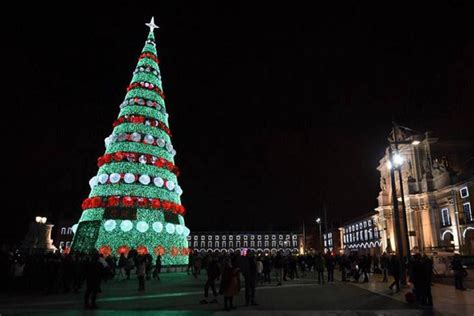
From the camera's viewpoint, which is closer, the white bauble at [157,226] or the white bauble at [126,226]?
the white bauble at [126,226]

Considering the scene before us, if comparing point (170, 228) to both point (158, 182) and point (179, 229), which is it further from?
point (158, 182)

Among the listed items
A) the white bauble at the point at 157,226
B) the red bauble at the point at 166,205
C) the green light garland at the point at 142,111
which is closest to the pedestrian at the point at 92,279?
the white bauble at the point at 157,226

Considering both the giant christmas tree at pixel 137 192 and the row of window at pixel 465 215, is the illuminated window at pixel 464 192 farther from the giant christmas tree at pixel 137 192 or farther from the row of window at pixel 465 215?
the giant christmas tree at pixel 137 192

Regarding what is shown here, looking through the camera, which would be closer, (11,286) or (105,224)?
(11,286)

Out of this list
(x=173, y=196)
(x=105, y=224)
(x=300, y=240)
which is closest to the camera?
(x=105, y=224)

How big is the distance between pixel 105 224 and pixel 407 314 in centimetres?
2167

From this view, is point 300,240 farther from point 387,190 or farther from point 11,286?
point 11,286

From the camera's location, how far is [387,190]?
69.1 meters

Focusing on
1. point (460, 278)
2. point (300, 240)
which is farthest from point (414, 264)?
point (300, 240)

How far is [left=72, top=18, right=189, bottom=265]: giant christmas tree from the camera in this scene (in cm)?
2689

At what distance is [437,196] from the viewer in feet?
177

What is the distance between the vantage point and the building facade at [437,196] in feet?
151

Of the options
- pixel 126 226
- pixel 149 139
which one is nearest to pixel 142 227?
pixel 126 226

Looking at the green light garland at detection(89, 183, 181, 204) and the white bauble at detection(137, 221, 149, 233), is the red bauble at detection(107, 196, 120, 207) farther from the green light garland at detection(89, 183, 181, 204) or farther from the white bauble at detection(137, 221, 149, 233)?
the white bauble at detection(137, 221, 149, 233)
